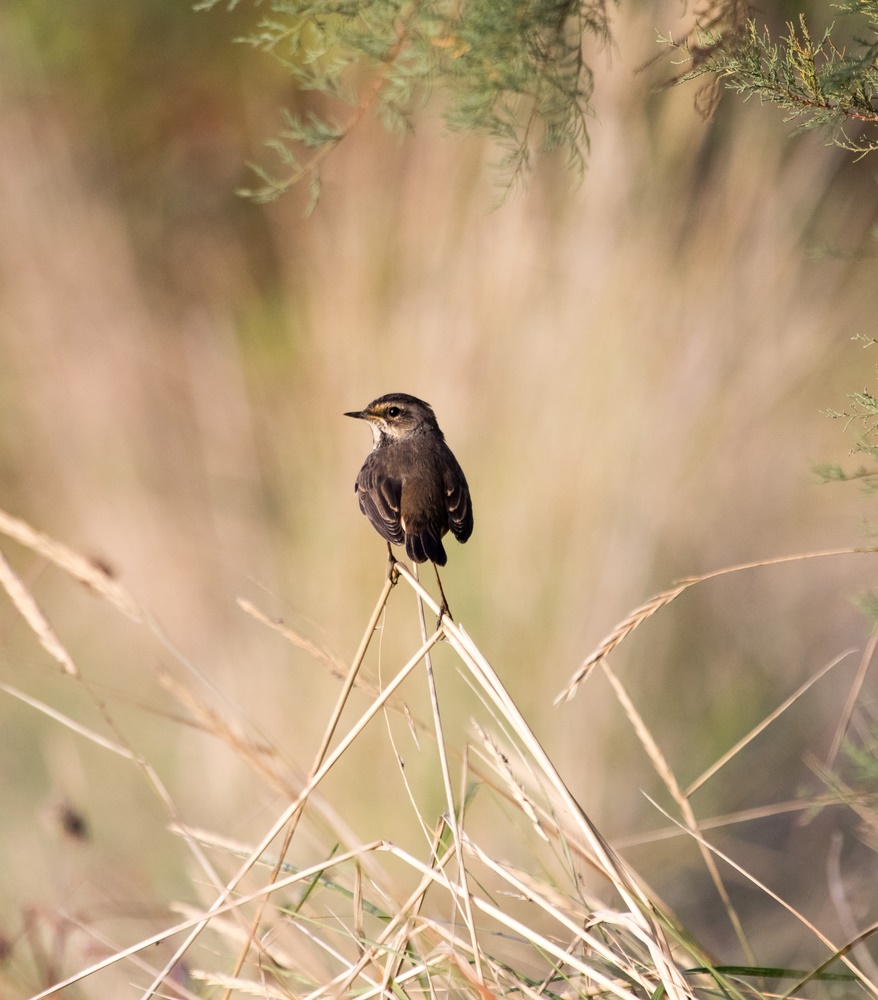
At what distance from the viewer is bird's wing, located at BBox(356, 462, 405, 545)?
2.14 metres

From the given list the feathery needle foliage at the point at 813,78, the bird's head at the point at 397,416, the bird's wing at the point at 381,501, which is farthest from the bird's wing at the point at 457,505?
the feathery needle foliage at the point at 813,78

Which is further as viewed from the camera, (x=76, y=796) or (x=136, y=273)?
(x=136, y=273)

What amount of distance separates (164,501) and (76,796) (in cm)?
156

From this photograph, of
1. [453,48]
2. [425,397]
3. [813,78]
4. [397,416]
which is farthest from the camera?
[425,397]

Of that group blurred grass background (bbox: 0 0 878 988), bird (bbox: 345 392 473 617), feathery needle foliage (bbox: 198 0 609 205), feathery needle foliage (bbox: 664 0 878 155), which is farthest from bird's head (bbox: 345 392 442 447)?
feathery needle foliage (bbox: 664 0 878 155)

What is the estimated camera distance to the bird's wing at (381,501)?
7.04 feet

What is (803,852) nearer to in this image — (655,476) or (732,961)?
(732,961)

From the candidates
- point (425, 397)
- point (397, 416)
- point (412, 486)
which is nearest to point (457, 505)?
point (412, 486)

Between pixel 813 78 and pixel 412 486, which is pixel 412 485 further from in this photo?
pixel 813 78

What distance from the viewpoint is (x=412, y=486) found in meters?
2.24

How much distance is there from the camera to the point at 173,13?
182 inches

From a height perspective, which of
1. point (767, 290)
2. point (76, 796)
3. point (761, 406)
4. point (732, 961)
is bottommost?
point (732, 961)

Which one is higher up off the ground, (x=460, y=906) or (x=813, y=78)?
(x=813, y=78)

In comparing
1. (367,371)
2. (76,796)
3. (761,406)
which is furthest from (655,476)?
(76,796)
